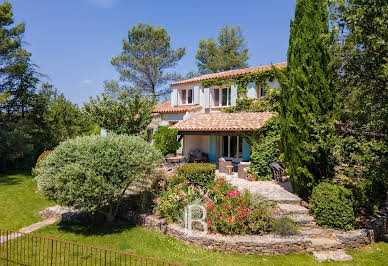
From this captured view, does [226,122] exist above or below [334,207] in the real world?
above

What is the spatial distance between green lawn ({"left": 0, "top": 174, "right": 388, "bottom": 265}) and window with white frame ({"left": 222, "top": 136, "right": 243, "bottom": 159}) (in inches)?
432

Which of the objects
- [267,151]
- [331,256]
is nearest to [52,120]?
[267,151]

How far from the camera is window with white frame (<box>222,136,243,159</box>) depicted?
20078mm

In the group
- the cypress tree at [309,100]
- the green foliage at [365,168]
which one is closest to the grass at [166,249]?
the green foliage at [365,168]

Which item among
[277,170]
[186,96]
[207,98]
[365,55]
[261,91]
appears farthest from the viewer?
[186,96]

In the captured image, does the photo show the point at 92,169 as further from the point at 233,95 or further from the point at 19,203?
the point at 233,95

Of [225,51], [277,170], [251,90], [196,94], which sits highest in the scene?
[225,51]

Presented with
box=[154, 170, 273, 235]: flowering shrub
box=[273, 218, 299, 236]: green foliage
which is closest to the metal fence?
box=[154, 170, 273, 235]: flowering shrub

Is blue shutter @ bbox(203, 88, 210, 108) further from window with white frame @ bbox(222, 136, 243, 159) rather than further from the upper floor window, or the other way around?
window with white frame @ bbox(222, 136, 243, 159)

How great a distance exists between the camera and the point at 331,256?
8.21 metres

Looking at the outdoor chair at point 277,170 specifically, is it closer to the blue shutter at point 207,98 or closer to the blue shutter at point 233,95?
the blue shutter at point 233,95

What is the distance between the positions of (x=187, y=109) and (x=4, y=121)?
1641 cm

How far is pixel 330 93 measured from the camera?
11.4 meters

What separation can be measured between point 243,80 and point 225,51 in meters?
22.5
